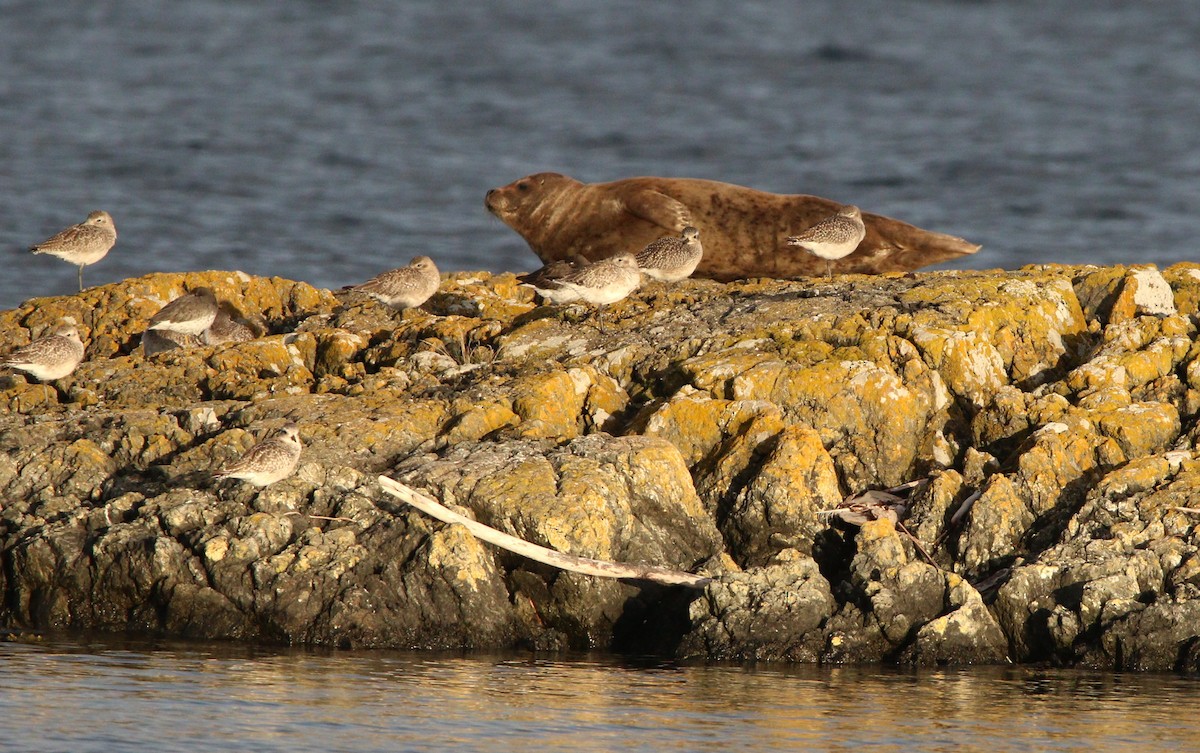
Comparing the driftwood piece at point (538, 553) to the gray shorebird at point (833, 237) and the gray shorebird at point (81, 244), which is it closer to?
the gray shorebird at point (833, 237)

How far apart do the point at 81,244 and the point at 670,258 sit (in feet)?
16.0

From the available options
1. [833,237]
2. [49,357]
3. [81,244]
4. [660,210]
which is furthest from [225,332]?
[833,237]

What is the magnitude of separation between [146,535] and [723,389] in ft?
11.4

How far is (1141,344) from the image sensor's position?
1070 cm

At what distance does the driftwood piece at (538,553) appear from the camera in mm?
8875

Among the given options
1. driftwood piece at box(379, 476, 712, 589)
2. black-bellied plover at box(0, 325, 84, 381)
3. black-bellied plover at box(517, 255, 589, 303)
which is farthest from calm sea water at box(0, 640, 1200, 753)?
black-bellied plover at box(517, 255, 589, 303)

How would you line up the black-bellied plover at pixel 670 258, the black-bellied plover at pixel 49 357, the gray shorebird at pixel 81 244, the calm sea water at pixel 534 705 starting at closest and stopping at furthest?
the calm sea water at pixel 534 705 < the black-bellied plover at pixel 49 357 < the black-bellied plover at pixel 670 258 < the gray shorebird at pixel 81 244

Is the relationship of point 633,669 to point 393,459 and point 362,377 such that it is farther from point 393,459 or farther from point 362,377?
point 362,377

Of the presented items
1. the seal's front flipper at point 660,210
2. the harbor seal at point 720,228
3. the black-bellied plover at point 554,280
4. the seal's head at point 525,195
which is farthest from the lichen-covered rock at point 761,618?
the seal's head at point 525,195

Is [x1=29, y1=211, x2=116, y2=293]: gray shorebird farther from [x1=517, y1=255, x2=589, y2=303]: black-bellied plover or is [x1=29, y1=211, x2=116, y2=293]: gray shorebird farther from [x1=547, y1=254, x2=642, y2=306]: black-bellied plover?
[x1=547, y1=254, x2=642, y2=306]: black-bellied plover

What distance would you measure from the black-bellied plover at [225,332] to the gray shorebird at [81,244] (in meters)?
1.78

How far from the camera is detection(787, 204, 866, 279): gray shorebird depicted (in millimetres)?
12695

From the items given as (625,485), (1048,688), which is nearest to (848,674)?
(1048,688)

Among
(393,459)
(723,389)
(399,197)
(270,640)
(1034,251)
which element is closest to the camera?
(270,640)
